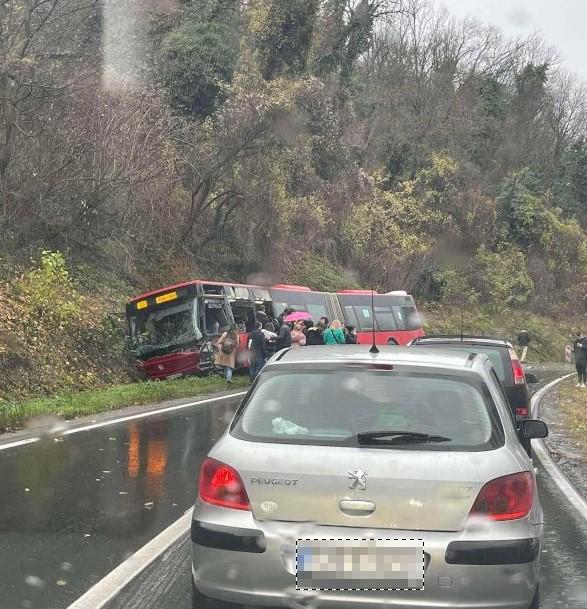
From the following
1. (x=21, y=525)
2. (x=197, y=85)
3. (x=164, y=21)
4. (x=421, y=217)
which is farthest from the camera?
(x=421, y=217)

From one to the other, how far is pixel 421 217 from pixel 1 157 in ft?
101

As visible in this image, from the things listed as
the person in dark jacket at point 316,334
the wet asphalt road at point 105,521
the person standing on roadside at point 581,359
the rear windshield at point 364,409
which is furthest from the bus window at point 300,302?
the rear windshield at point 364,409

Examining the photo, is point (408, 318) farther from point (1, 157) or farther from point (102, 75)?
point (1, 157)

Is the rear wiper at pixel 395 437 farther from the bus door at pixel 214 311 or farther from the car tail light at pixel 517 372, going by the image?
the bus door at pixel 214 311

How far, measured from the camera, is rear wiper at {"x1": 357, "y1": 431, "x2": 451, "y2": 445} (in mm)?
4047

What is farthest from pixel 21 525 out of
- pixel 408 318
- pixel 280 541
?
pixel 408 318

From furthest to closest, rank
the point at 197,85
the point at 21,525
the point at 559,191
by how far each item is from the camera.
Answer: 1. the point at 559,191
2. the point at 197,85
3. the point at 21,525

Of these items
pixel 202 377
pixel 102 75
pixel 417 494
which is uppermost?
pixel 102 75

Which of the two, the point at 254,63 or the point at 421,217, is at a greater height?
the point at 254,63

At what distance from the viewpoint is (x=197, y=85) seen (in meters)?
30.0

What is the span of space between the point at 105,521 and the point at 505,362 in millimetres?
5699

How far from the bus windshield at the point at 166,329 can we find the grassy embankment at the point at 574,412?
8993mm

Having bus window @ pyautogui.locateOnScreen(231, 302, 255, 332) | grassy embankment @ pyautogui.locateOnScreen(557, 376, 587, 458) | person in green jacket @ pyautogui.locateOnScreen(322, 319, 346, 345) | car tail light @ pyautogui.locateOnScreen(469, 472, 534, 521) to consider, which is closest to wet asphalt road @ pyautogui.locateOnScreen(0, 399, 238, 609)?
car tail light @ pyautogui.locateOnScreen(469, 472, 534, 521)

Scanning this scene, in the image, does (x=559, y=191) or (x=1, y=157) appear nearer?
(x=1, y=157)
